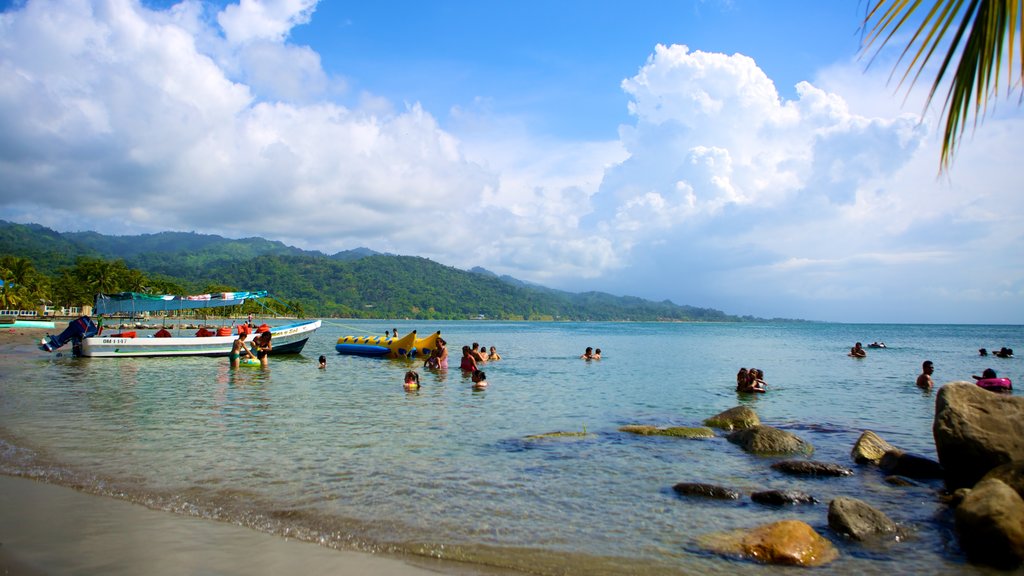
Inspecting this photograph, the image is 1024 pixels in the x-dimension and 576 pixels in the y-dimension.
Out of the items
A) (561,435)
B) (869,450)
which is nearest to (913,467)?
(869,450)

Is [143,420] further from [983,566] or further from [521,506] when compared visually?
[983,566]

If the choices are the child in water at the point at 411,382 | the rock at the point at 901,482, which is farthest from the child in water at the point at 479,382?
the rock at the point at 901,482

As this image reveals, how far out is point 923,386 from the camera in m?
24.1

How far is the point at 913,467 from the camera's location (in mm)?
10250

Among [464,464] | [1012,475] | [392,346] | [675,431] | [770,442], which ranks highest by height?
[1012,475]

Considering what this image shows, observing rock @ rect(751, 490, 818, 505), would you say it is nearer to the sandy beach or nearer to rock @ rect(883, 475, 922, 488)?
rock @ rect(883, 475, 922, 488)

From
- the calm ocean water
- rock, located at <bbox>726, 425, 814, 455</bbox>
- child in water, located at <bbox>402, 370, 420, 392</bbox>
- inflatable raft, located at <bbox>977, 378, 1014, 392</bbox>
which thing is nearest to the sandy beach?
the calm ocean water

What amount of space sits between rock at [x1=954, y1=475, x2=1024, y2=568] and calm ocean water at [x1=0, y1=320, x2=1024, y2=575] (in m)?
0.26

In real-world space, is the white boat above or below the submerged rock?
above

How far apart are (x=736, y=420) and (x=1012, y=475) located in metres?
6.86

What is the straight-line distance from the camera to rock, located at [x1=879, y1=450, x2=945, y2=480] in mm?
10125

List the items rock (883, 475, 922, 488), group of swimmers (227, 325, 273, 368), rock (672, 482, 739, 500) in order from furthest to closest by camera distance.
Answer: group of swimmers (227, 325, 273, 368)
rock (883, 475, 922, 488)
rock (672, 482, 739, 500)

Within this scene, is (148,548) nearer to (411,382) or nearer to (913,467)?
(913,467)

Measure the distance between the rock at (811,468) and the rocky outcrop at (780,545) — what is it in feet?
11.6
